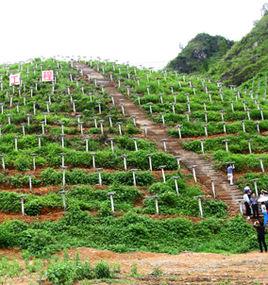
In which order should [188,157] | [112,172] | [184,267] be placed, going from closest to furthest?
[184,267]
[112,172]
[188,157]

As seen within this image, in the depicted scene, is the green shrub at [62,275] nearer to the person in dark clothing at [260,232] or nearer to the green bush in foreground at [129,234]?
the green bush in foreground at [129,234]

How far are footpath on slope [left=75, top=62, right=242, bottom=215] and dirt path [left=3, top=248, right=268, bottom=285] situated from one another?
6.09m

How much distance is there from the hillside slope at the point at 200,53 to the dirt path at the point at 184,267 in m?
83.2

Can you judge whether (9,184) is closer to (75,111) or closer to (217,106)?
(75,111)

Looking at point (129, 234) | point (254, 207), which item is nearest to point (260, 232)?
point (254, 207)

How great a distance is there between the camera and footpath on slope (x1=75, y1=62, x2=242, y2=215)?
2451 centimetres

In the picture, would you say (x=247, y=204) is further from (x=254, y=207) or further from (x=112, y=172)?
(x=112, y=172)

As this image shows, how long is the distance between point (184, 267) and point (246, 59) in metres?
73.5

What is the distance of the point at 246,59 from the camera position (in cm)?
8406

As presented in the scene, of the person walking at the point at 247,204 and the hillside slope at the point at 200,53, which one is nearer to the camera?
the person walking at the point at 247,204

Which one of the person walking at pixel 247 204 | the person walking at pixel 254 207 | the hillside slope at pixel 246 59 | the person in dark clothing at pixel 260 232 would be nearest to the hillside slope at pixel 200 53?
the hillside slope at pixel 246 59

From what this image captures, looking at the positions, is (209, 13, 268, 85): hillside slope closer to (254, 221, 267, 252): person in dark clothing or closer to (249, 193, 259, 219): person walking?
(249, 193, 259, 219): person walking

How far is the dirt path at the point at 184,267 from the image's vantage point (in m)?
12.9

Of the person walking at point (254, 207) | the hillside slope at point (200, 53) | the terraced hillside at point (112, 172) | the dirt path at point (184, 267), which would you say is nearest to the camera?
the dirt path at point (184, 267)
